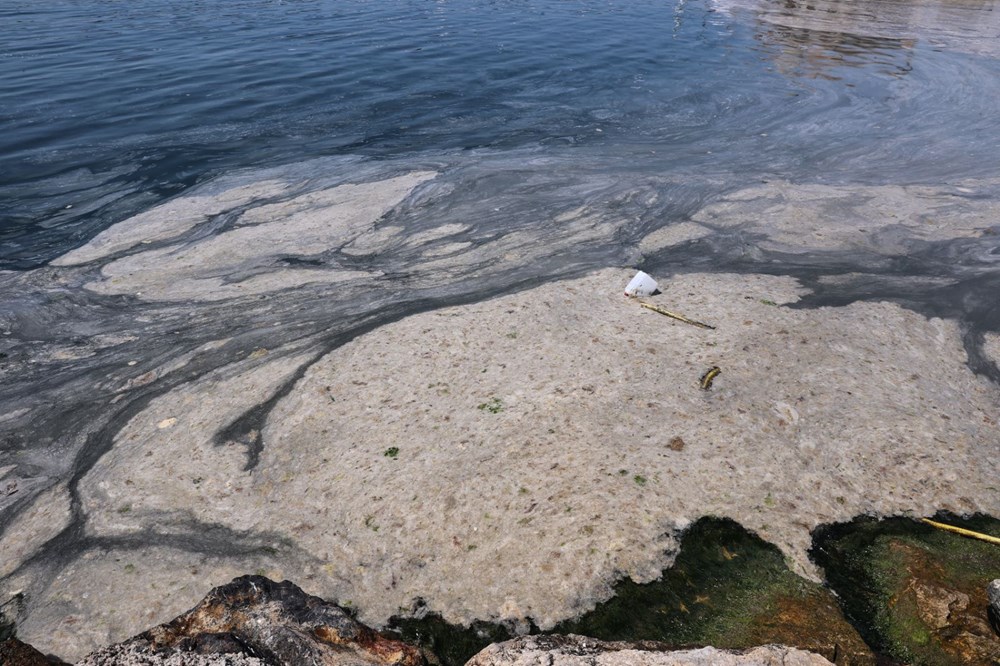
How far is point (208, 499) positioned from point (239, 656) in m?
1.29

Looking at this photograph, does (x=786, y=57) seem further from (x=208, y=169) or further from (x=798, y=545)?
(x=798, y=545)

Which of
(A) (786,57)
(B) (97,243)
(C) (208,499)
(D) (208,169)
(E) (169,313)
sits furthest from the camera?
(A) (786,57)

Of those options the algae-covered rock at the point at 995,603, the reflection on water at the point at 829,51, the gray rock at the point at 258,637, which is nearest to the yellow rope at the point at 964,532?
the algae-covered rock at the point at 995,603

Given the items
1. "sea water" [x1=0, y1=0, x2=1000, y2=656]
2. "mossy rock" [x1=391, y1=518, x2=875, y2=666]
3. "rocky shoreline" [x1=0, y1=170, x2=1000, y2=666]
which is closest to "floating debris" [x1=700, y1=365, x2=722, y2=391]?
"rocky shoreline" [x1=0, y1=170, x2=1000, y2=666]

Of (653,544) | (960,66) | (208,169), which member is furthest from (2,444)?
(960,66)

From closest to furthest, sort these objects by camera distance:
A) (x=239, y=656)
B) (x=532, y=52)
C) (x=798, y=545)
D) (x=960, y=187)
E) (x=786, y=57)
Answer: (x=239, y=656) < (x=798, y=545) < (x=960, y=187) < (x=786, y=57) < (x=532, y=52)

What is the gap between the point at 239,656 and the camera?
1699 mm

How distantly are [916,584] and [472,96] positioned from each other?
8.22m

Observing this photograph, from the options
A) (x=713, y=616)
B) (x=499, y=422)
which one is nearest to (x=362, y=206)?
(x=499, y=422)

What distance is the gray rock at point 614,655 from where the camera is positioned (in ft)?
5.85

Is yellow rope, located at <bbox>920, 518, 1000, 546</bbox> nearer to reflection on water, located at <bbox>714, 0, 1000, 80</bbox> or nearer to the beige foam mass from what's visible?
the beige foam mass

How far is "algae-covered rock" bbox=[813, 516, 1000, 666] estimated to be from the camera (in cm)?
204

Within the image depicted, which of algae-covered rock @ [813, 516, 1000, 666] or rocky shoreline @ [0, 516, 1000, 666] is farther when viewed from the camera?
algae-covered rock @ [813, 516, 1000, 666]

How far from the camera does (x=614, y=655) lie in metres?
1.81
